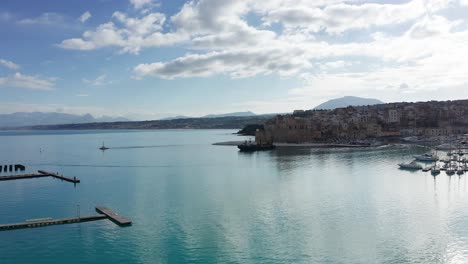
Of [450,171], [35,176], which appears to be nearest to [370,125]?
[450,171]

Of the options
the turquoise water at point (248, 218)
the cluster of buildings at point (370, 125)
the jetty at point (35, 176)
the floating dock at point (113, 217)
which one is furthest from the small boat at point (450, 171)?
the cluster of buildings at point (370, 125)

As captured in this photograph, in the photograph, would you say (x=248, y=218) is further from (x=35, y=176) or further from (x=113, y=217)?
(x=35, y=176)

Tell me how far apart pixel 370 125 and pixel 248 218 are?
87162 mm

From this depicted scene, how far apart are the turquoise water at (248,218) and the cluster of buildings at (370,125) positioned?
163ft

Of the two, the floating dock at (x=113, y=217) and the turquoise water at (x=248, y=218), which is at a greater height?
the floating dock at (x=113, y=217)

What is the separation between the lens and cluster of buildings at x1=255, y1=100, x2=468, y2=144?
96.3 m

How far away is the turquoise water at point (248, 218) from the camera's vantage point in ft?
60.1

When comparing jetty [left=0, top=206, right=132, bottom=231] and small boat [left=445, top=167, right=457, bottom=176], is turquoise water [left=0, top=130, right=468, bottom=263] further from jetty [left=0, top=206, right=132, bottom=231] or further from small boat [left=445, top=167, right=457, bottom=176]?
small boat [left=445, top=167, right=457, bottom=176]

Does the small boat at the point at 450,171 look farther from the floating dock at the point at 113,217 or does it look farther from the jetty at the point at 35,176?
the jetty at the point at 35,176

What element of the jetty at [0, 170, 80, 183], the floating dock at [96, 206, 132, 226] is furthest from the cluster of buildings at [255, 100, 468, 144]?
the floating dock at [96, 206, 132, 226]

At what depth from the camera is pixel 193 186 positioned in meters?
36.1

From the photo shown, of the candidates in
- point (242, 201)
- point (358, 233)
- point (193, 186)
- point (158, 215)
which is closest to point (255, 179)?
point (193, 186)

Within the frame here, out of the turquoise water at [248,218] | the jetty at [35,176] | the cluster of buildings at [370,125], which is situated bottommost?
the turquoise water at [248,218]

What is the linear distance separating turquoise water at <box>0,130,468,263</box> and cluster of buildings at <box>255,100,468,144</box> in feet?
163
